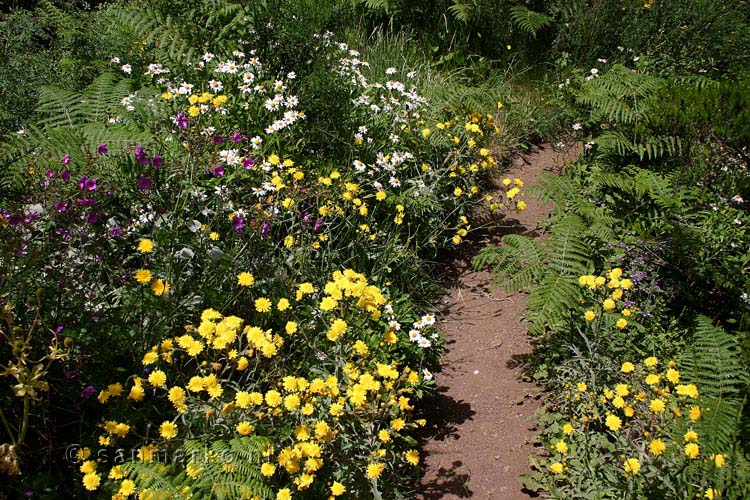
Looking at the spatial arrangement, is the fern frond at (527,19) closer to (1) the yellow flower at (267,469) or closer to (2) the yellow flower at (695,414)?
(2) the yellow flower at (695,414)

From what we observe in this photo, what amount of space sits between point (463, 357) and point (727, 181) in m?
2.02

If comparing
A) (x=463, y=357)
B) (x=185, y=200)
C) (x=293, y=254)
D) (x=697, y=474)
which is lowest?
(x=463, y=357)

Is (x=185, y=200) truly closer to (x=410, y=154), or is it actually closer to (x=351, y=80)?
(x=410, y=154)

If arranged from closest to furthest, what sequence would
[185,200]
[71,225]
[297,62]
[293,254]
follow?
[71,225] < [185,200] < [293,254] < [297,62]

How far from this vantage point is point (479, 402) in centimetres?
316

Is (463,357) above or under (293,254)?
under

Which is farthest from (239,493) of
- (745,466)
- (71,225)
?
(745,466)

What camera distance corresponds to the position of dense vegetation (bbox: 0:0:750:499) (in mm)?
2225

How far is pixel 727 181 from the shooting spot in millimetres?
3869

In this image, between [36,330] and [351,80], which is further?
[351,80]

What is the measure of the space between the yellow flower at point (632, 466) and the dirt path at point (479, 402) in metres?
0.54

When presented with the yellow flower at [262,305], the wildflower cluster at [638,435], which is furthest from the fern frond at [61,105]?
the wildflower cluster at [638,435]

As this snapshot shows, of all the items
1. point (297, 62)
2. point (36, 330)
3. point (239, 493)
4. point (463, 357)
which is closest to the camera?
point (239, 493)

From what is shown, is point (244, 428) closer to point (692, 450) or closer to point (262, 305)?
point (262, 305)
